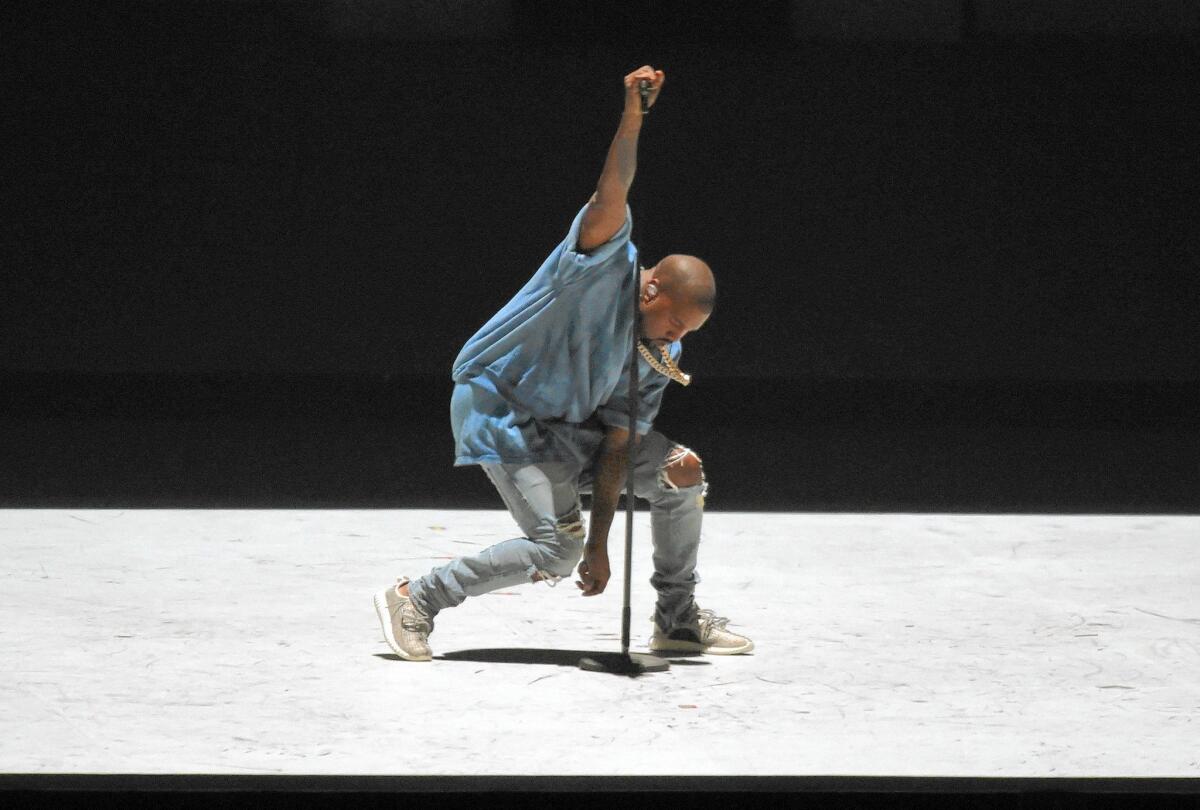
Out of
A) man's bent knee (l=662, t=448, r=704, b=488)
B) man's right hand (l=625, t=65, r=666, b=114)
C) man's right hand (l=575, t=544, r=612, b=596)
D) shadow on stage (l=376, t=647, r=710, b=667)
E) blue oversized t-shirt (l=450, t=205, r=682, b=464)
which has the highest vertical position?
man's right hand (l=625, t=65, r=666, b=114)

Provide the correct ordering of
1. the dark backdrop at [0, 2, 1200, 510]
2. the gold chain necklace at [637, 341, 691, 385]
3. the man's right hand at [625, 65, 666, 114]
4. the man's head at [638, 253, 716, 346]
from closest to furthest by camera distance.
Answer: the man's right hand at [625, 65, 666, 114], the man's head at [638, 253, 716, 346], the gold chain necklace at [637, 341, 691, 385], the dark backdrop at [0, 2, 1200, 510]

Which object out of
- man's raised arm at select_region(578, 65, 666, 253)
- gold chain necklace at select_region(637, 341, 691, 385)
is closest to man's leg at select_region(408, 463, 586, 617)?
gold chain necklace at select_region(637, 341, 691, 385)

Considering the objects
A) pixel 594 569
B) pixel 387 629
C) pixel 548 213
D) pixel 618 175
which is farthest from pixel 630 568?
pixel 548 213

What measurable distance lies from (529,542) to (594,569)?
16 centimetres

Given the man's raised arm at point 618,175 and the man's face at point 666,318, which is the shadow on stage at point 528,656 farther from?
the man's raised arm at point 618,175

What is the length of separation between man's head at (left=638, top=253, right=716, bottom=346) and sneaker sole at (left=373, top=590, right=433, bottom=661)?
90cm

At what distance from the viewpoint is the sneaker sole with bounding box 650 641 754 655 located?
4223 mm

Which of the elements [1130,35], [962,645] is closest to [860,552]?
[962,645]

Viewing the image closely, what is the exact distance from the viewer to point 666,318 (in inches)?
156

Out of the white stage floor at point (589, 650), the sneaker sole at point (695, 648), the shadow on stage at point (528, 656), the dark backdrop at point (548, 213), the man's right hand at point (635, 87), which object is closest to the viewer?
the white stage floor at point (589, 650)

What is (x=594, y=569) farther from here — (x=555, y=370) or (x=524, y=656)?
(x=555, y=370)

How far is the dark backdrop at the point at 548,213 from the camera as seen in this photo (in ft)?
25.2

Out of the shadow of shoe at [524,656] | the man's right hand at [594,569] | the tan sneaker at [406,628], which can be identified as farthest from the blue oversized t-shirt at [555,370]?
the shadow of shoe at [524,656]

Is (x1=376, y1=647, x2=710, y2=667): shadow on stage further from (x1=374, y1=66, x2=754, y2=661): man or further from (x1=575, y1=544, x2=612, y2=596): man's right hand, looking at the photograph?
(x1=575, y1=544, x2=612, y2=596): man's right hand
